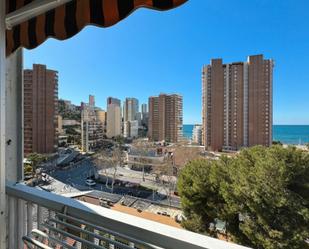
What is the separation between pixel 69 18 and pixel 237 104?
99.8 inches

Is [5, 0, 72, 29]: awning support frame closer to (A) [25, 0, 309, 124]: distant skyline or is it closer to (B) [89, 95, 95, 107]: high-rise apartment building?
(A) [25, 0, 309, 124]: distant skyline

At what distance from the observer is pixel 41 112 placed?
2176 millimetres

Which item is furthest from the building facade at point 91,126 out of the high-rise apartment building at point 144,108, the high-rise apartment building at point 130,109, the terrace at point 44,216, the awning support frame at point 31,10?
the awning support frame at point 31,10

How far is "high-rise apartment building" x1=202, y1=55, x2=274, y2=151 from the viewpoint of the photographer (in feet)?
9.54

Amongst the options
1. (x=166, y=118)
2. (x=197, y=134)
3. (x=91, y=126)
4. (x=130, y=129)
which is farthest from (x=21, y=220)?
(x=166, y=118)

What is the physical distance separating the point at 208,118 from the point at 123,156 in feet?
4.38

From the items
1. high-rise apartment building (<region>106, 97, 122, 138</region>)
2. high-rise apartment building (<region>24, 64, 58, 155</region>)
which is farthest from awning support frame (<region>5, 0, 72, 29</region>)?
high-rise apartment building (<region>106, 97, 122, 138</region>)

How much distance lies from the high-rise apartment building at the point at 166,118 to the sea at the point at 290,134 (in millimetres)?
214

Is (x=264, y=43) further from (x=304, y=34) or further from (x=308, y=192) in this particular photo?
(x=308, y=192)

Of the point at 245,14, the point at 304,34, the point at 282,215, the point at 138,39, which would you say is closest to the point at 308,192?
the point at 282,215

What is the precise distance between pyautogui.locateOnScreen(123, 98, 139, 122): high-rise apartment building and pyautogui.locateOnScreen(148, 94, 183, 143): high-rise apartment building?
25 cm

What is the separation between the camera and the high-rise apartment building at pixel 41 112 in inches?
81.7

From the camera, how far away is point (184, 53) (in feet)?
14.6

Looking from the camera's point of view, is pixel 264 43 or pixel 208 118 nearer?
pixel 208 118
